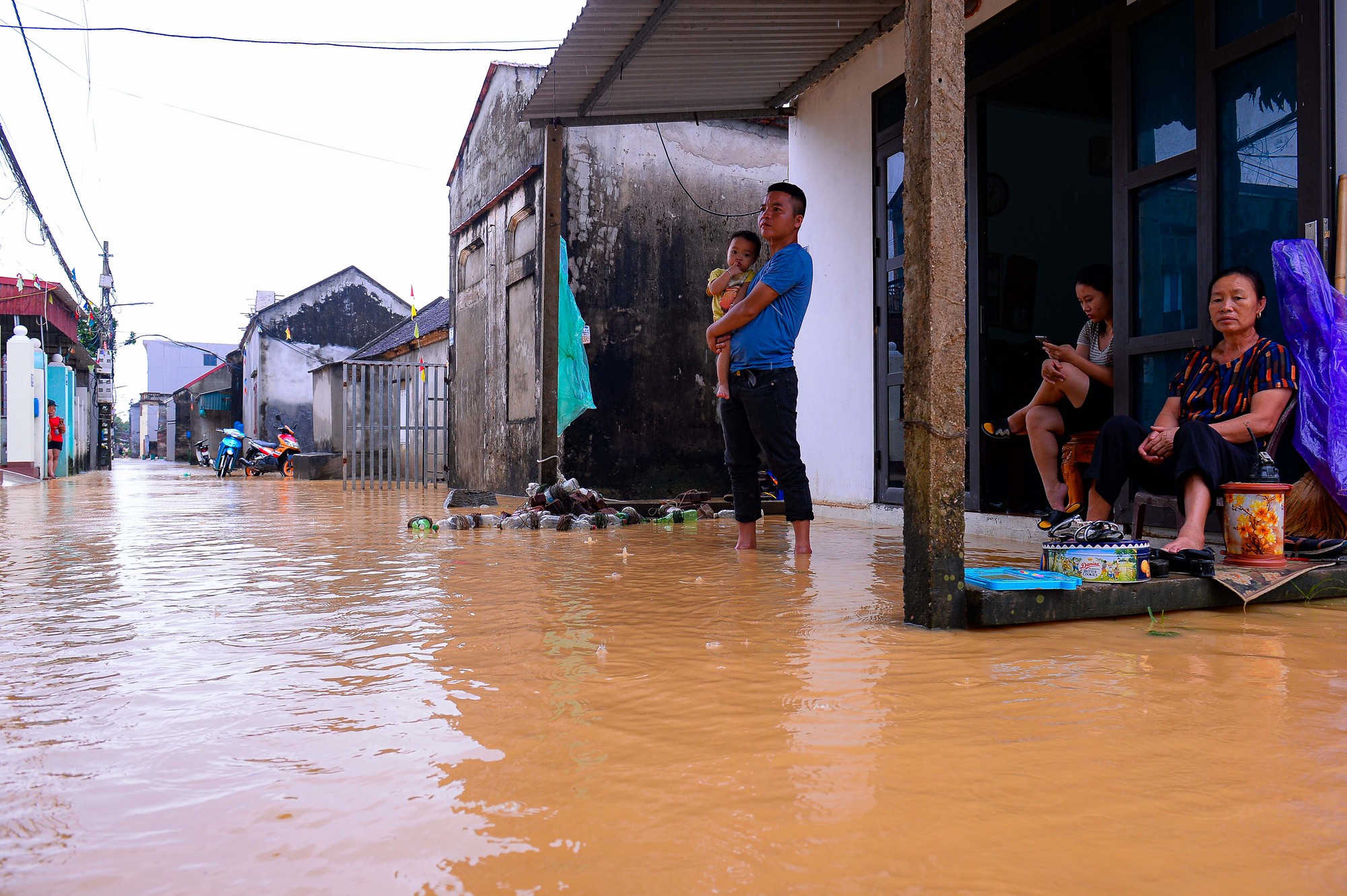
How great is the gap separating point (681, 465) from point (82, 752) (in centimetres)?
850

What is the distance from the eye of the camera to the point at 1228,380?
3285 millimetres

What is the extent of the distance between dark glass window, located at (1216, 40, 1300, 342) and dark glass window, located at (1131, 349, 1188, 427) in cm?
46

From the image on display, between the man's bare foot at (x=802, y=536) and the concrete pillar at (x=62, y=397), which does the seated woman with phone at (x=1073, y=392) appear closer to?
the man's bare foot at (x=802, y=536)

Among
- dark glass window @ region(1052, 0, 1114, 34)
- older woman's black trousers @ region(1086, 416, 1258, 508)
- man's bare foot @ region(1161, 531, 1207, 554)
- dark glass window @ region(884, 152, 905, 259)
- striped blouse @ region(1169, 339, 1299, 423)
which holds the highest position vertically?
dark glass window @ region(1052, 0, 1114, 34)

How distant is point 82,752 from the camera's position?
1.46 m

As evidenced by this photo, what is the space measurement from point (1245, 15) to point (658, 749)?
408 cm

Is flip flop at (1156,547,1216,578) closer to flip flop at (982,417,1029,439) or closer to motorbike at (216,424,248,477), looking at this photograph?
flip flop at (982,417,1029,439)

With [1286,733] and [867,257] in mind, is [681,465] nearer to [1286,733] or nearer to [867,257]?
[867,257]

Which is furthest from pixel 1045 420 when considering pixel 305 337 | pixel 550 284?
pixel 305 337

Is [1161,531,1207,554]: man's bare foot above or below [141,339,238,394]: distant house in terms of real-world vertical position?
below

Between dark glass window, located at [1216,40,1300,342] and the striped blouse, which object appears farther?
dark glass window, located at [1216,40,1300,342]

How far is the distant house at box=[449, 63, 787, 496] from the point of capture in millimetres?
9508

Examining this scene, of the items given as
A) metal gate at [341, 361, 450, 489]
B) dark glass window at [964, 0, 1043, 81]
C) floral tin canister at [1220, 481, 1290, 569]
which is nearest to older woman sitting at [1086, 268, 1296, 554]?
floral tin canister at [1220, 481, 1290, 569]

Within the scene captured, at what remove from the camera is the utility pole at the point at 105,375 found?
1048 inches
